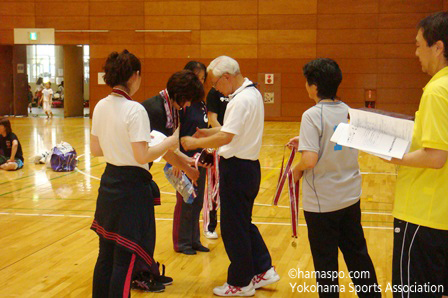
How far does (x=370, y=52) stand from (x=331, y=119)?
57.3 feet

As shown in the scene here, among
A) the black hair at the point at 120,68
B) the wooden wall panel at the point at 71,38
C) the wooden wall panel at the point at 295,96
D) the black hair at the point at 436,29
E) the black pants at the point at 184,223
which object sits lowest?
the black pants at the point at 184,223

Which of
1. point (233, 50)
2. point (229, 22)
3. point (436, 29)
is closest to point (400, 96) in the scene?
point (233, 50)

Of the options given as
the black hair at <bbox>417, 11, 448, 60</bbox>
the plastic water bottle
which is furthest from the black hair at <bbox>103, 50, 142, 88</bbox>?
the black hair at <bbox>417, 11, 448, 60</bbox>

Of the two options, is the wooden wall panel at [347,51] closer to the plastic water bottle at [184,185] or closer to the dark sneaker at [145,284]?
the plastic water bottle at [184,185]

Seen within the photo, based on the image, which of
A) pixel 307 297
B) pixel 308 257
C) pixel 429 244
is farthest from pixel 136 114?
pixel 308 257

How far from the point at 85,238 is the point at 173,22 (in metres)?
16.0

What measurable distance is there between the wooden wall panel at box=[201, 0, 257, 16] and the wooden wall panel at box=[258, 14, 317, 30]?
0.47 metres

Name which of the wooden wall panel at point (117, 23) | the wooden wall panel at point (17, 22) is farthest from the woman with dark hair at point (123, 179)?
the wooden wall panel at point (17, 22)

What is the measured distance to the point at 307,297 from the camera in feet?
13.5

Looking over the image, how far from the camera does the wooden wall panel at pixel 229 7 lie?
66.6 ft

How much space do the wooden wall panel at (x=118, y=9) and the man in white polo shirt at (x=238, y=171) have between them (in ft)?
57.7

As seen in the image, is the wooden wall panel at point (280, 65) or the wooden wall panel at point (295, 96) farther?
the wooden wall panel at point (295, 96)

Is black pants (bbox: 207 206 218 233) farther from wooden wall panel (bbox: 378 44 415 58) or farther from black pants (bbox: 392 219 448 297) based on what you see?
wooden wall panel (bbox: 378 44 415 58)

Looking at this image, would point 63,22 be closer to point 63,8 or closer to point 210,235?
point 63,8
